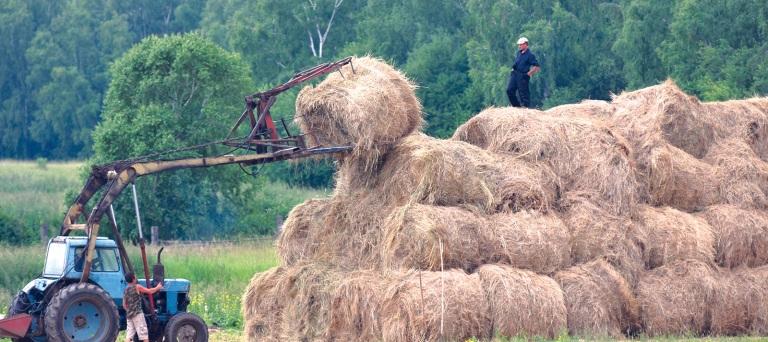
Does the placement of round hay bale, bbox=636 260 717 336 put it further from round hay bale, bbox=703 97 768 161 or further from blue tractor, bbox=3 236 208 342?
blue tractor, bbox=3 236 208 342

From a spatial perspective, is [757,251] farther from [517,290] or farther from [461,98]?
[461,98]

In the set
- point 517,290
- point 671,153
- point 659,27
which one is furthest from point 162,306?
point 659,27

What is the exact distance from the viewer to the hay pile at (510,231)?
18.7 m

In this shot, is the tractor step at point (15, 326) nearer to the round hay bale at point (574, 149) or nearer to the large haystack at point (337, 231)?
the large haystack at point (337, 231)

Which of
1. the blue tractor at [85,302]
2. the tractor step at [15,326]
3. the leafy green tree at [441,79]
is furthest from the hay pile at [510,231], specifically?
the leafy green tree at [441,79]

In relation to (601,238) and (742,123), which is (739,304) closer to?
(601,238)

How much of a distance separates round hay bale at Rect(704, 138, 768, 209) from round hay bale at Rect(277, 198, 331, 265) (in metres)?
6.77

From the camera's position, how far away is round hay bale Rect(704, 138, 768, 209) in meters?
21.4

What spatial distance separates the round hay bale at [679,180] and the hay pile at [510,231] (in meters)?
0.02

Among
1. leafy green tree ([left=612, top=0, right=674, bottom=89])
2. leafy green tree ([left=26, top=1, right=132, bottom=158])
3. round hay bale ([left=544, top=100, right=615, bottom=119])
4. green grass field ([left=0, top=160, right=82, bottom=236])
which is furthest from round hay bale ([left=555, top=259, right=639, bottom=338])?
leafy green tree ([left=26, top=1, right=132, bottom=158])

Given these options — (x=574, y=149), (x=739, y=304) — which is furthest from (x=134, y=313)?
(x=739, y=304)

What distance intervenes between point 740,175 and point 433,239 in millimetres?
6200

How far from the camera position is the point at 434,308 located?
18156 mm

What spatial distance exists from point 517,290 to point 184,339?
5029 mm
